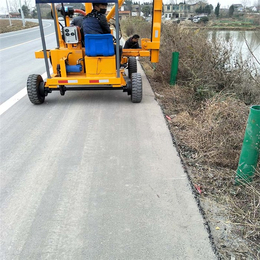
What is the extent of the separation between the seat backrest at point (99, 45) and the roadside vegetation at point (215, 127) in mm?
1667

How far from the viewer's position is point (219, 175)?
324cm

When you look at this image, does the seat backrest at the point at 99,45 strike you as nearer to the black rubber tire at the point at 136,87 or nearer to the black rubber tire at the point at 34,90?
the black rubber tire at the point at 136,87

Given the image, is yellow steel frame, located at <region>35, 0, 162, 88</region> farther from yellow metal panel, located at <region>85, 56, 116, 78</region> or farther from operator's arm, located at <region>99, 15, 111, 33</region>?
operator's arm, located at <region>99, 15, 111, 33</region>

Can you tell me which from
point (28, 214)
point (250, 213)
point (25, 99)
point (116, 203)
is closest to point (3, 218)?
point (28, 214)

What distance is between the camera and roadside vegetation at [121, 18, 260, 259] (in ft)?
8.12

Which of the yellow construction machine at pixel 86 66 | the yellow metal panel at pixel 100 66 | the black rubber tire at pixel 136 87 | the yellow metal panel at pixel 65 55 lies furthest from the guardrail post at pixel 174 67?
the yellow metal panel at pixel 65 55

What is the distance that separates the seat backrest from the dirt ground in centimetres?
174

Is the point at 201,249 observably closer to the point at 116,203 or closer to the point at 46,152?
the point at 116,203

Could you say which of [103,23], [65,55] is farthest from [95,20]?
[65,55]

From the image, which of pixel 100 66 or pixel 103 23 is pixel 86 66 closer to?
pixel 100 66

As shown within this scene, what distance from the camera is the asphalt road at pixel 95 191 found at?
7.73ft

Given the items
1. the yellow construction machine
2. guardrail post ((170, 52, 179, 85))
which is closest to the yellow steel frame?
the yellow construction machine

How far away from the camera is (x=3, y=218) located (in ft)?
8.78

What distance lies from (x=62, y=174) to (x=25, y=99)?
142 inches
